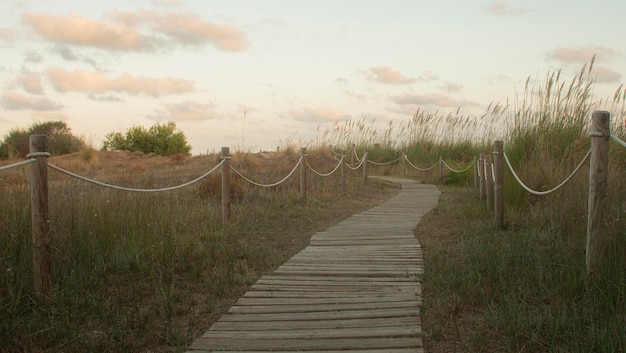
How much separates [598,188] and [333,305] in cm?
208

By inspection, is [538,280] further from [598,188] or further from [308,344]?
[308,344]

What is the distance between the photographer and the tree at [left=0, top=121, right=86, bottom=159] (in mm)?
23172

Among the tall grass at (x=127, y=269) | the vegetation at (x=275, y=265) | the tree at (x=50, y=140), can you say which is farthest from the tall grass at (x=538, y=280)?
the tree at (x=50, y=140)

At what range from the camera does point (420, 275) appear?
4.98 m

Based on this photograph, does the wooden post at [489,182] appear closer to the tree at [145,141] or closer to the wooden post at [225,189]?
the wooden post at [225,189]

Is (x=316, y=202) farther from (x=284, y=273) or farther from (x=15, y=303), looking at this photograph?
(x=15, y=303)

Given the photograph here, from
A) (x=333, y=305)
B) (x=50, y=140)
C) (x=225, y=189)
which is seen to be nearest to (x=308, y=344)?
(x=333, y=305)

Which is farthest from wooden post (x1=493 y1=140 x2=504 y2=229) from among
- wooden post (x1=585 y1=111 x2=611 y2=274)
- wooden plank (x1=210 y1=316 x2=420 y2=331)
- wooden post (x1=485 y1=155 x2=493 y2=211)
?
wooden plank (x1=210 y1=316 x2=420 y2=331)

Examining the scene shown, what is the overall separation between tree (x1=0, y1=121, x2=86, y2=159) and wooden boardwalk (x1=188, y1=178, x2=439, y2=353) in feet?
63.1

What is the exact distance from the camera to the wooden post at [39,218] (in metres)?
4.10

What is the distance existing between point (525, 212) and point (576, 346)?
543cm

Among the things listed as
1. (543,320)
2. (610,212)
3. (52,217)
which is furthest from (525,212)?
(52,217)

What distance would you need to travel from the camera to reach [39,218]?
4.14m

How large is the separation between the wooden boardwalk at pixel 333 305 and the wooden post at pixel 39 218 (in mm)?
1326
